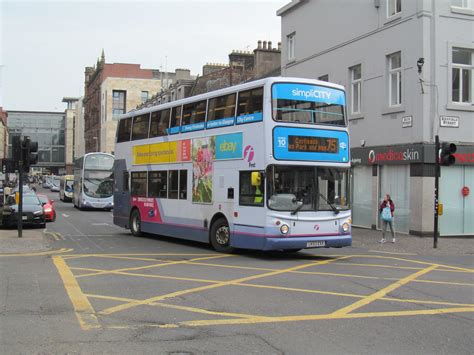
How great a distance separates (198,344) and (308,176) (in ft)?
25.2

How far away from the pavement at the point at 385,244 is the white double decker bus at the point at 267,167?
12.5 feet

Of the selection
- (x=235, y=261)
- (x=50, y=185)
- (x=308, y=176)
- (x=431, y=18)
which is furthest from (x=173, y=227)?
(x=50, y=185)

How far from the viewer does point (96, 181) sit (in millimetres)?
36344

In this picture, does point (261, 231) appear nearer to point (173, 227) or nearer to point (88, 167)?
point (173, 227)

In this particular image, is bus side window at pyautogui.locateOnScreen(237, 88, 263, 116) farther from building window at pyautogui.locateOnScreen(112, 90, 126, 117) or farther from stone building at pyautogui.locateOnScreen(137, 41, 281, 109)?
building window at pyautogui.locateOnScreen(112, 90, 126, 117)

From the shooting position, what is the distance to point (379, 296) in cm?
854

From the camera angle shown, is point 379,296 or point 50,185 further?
point 50,185

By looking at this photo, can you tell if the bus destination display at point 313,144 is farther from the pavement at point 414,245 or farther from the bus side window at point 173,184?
the bus side window at point 173,184

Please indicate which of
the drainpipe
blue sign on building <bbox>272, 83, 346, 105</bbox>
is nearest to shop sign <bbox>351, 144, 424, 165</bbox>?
the drainpipe

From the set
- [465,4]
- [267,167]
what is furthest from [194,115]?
[465,4]

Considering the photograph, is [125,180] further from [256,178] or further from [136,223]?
[256,178]

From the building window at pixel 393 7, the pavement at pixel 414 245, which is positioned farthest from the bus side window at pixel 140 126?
the building window at pixel 393 7

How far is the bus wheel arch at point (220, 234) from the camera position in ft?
45.7

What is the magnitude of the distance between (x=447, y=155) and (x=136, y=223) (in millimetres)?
10842
